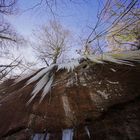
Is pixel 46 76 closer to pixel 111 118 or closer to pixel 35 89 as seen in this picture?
pixel 35 89

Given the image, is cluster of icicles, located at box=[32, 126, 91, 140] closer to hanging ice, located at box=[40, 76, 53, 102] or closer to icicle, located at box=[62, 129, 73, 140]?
icicle, located at box=[62, 129, 73, 140]

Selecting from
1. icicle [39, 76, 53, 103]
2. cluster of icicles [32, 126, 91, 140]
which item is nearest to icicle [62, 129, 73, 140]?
cluster of icicles [32, 126, 91, 140]

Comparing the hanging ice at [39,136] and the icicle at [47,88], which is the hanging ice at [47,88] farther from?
the hanging ice at [39,136]

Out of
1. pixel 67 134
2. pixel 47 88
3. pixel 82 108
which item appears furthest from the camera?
pixel 47 88

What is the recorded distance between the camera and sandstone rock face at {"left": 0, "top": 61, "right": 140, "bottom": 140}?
140 centimetres

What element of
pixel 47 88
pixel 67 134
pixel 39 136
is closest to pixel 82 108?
pixel 67 134

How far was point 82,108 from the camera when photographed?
5.34 ft

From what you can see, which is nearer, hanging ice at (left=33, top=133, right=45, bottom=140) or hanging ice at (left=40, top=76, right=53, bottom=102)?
hanging ice at (left=33, top=133, right=45, bottom=140)

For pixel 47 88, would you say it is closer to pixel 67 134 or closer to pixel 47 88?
pixel 47 88

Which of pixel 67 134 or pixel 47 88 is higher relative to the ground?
pixel 47 88

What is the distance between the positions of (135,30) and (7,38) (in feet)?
23.5

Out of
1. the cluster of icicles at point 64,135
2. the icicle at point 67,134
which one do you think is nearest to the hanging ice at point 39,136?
the cluster of icicles at point 64,135

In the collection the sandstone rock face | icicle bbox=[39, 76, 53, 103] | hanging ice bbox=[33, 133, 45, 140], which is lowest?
hanging ice bbox=[33, 133, 45, 140]

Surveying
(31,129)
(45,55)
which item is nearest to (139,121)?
(31,129)
